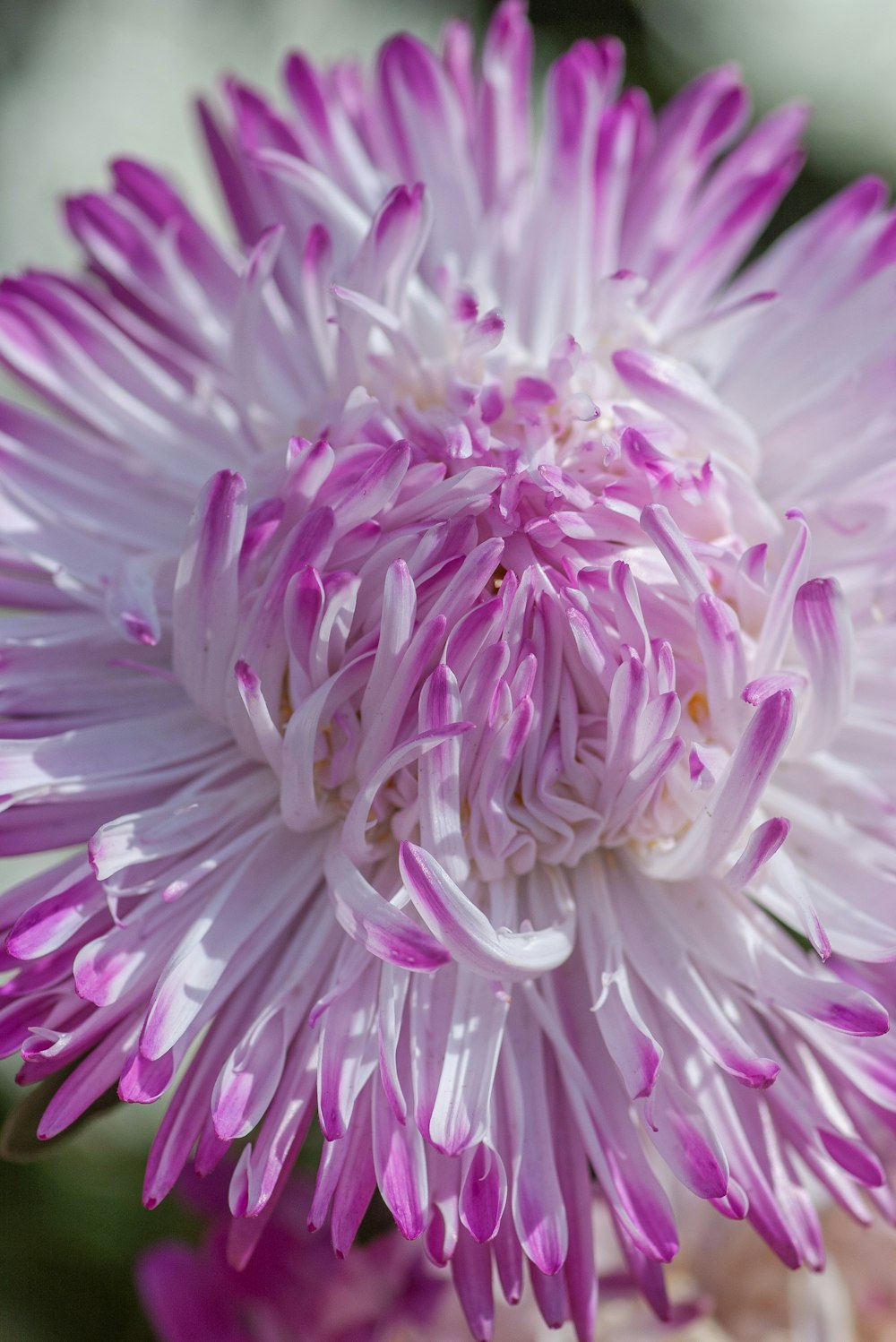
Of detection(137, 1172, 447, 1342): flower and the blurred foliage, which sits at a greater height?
detection(137, 1172, 447, 1342): flower

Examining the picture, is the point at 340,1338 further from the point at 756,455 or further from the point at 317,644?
the point at 756,455

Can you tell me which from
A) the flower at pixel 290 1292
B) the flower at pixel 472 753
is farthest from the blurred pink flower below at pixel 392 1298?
the flower at pixel 472 753

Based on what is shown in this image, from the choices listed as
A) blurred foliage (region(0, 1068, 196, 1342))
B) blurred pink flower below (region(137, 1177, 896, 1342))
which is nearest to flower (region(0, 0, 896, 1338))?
blurred pink flower below (region(137, 1177, 896, 1342))

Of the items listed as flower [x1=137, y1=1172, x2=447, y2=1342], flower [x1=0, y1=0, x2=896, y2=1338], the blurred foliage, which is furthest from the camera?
the blurred foliage

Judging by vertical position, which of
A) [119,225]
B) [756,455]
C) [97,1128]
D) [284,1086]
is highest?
[756,455]

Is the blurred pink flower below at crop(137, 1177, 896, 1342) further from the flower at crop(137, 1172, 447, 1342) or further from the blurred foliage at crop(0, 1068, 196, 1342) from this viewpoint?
the blurred foliage at crop(0, 1068, 196, 1342)

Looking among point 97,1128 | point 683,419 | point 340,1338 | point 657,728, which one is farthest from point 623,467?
point 97,1128

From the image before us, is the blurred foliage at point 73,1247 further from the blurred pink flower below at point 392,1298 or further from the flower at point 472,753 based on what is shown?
the flower at point 472,753

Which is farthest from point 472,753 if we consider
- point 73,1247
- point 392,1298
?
point 73,1247
